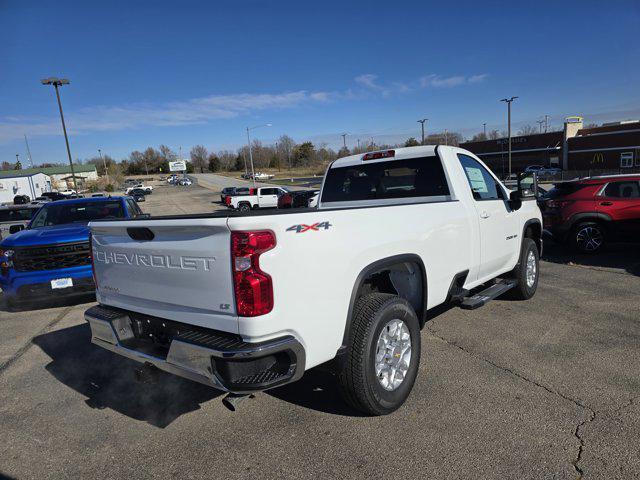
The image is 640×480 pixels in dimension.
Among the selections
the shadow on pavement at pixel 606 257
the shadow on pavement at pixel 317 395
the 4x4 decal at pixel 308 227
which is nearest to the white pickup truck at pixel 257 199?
the shadow on pavement at pixel 606 257

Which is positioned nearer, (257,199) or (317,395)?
(317,395)

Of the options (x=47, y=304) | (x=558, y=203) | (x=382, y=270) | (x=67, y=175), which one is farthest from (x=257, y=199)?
(x=67, y=175)

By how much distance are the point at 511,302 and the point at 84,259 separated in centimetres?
602

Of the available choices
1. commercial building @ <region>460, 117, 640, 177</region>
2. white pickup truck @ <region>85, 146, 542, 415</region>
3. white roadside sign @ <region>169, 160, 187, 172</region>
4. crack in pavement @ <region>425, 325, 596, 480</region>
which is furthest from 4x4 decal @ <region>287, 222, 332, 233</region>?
white roadside sign @ <region>169, 160, 187, 172</region>

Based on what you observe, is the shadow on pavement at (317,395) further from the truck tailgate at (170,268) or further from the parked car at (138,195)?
the parked car at (138,195)

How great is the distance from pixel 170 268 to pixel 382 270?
1.51 meters

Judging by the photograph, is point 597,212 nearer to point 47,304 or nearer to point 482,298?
point 482,298

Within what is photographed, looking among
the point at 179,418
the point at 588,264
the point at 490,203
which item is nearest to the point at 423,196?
the point at 490,203

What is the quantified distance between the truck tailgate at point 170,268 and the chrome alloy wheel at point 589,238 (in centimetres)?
867

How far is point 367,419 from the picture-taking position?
320 cm

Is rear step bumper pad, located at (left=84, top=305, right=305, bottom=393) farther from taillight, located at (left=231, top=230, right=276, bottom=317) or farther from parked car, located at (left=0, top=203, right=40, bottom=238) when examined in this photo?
parked car, located at (left=0, top=203, right=40, bottom=238)

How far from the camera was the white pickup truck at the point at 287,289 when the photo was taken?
94.8 inches

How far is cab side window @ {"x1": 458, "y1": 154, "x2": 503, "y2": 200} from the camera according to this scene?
4.66 meters

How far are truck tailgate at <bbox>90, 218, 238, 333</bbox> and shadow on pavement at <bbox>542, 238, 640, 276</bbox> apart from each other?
738 cm
